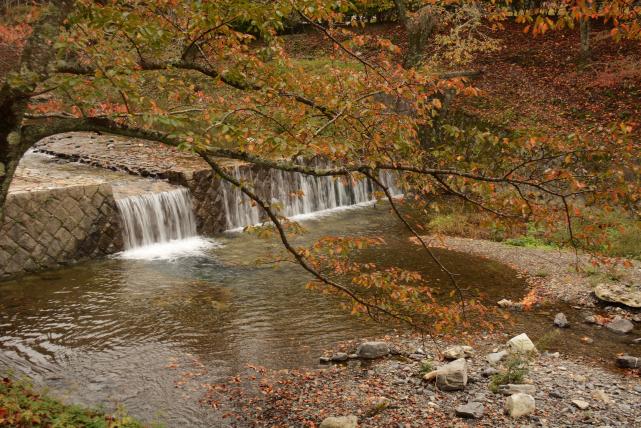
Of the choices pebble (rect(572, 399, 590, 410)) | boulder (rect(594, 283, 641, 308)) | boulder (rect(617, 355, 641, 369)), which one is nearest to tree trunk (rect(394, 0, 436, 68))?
boulder (rect(594, 283, 641, 308))

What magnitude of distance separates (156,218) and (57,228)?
271 cm

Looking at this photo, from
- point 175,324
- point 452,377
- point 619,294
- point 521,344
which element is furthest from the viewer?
point 619,294

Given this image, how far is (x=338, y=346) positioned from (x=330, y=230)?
304 inches

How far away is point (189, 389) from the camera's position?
279 inches

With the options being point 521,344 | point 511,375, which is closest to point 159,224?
point 521,344

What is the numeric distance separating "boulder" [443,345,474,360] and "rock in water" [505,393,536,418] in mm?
1512

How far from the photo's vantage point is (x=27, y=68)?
4.50 metres

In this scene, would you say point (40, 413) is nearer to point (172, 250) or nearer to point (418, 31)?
point (172, 250)


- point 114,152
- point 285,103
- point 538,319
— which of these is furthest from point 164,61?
point 114,152

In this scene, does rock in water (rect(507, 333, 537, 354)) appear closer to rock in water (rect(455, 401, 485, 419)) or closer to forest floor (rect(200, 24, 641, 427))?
forest floor (rect(200, 24, 641, 427))

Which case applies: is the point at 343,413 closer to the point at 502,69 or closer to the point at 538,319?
the point at 538,319

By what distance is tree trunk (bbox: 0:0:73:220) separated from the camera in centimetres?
452

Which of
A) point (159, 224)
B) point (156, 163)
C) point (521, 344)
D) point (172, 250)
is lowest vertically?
point (521, 344)

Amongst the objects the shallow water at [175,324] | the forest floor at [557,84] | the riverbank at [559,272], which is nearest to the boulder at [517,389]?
the shallow water at [175,324]
